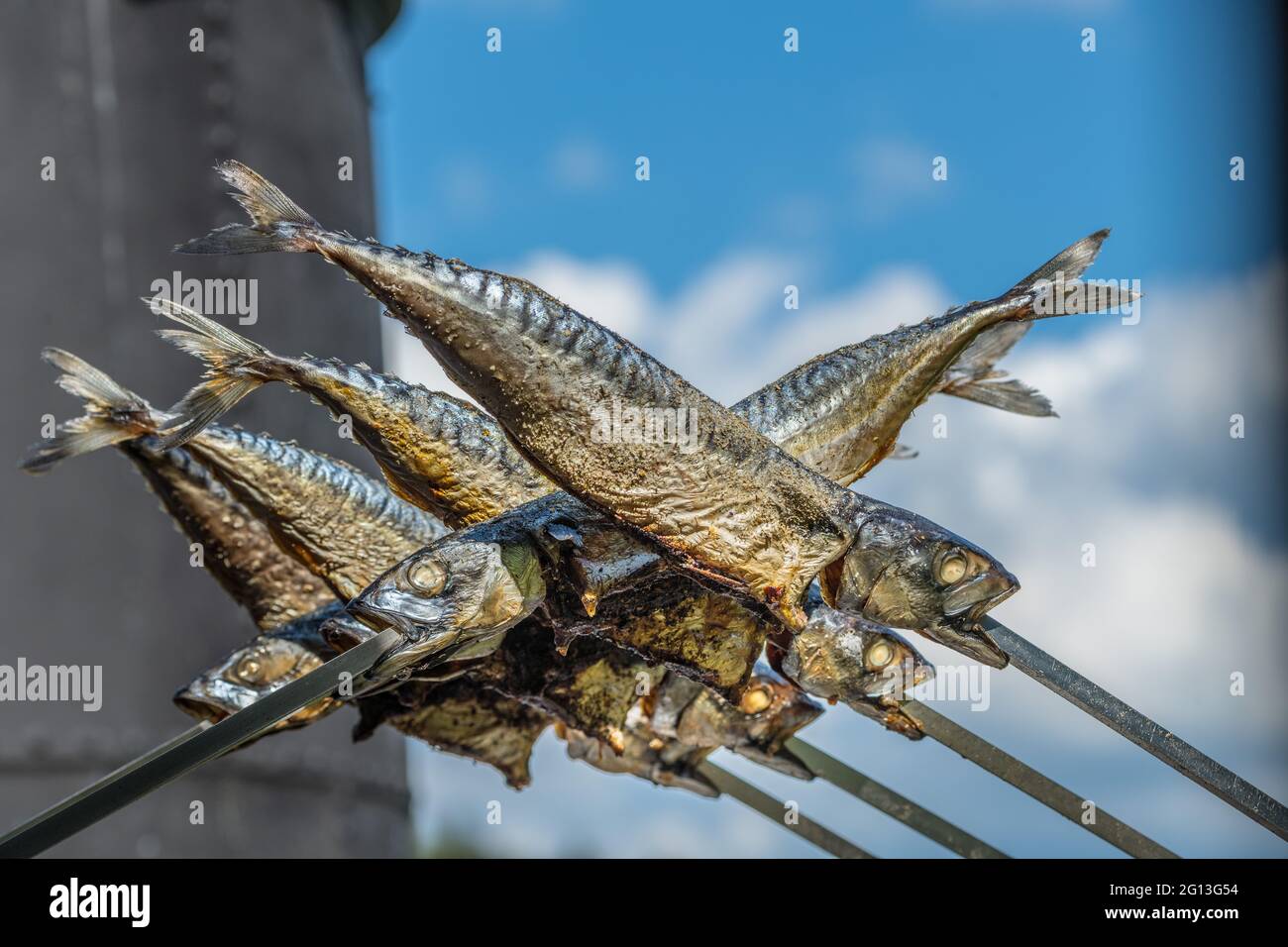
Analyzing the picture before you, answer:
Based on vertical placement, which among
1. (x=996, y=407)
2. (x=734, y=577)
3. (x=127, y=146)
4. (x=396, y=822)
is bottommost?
(x=396, y=822)

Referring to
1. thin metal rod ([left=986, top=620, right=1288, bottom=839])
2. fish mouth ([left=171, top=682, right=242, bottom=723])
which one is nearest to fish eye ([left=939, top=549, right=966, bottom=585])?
thin metal rod ([left=986, top=620, right=1288, bottom=839])

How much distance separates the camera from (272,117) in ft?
20.2

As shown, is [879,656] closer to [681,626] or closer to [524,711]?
[681,626]

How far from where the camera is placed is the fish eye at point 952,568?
2881 millimetres

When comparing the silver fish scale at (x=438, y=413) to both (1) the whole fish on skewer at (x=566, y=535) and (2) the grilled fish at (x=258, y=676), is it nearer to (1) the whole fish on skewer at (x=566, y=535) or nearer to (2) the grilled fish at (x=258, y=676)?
(1) the whole fish on skewer at (x=566, y=535)

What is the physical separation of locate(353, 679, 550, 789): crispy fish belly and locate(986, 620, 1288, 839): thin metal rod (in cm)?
139

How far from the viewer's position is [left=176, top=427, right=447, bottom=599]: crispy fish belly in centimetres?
341

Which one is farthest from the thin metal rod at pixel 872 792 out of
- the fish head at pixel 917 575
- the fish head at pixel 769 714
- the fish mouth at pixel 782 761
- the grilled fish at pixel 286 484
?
the grilled fish at pixel 286 484

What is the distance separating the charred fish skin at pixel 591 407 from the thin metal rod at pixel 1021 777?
0.58 meters

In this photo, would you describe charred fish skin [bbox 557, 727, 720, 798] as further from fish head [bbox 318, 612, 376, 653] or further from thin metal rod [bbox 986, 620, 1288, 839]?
thin metal rod [bbox 986, 620, 1288, 839]

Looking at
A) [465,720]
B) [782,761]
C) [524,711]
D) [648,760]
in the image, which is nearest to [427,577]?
[465,720]

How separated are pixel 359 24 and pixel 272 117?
3.18 feet

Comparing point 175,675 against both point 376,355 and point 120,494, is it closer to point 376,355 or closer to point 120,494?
point 120,494
